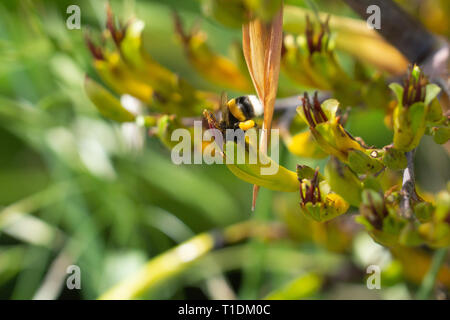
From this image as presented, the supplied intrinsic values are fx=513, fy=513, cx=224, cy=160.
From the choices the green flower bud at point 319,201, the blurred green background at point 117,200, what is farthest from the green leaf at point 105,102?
the green flower bud at point 319,201

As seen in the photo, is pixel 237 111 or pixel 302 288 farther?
pixel 302 288

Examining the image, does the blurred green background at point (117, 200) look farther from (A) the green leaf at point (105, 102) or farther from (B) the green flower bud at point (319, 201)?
(B) the green flower bud at point (319, 201)

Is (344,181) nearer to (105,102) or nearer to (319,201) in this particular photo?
(319,201)

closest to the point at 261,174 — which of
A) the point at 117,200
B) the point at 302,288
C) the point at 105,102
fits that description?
the point at 105,102

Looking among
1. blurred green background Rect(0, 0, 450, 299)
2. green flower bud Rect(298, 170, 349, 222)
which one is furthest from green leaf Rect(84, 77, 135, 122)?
green flower bud Rect(298, 170, 349, 222)

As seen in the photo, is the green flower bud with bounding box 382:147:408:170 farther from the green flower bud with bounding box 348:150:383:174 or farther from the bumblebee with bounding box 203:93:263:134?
the bumblebee with bounding box 203:93:263:134
